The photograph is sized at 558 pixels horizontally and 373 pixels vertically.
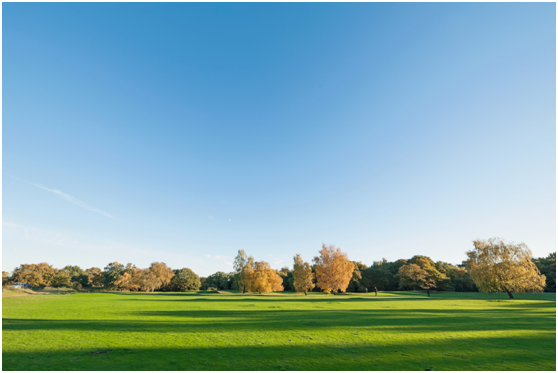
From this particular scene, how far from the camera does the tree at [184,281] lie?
108 m

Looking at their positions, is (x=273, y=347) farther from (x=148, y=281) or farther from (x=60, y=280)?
(x=60, y=280)

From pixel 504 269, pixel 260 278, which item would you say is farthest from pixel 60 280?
pixel 504 269

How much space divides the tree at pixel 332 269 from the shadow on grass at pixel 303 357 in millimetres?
49613

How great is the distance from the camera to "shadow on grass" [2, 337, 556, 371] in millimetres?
8398

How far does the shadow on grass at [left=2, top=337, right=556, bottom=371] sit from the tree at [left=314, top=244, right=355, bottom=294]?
4961 cm

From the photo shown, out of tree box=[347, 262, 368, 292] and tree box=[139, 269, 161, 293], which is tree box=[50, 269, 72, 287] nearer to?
tree box=[139, 269, 161, 293]

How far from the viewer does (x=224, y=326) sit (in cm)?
1552

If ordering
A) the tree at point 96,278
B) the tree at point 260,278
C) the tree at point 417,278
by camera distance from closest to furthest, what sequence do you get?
1. the tree at point 260,278
2. the tree at point 417,278
3. the tree at point 96,278

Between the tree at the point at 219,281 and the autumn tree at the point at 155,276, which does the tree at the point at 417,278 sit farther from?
the autumn tree at the point at 155,276

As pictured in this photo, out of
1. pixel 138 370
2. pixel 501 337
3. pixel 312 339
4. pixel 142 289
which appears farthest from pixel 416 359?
pixel 142 289

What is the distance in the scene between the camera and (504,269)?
4884 centimetres

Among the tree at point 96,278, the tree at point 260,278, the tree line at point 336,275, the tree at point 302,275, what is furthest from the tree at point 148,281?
the tree at point 302,275

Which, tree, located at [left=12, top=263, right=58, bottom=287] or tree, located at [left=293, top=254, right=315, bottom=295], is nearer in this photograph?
tree, located at [left=293, top=254, right=315, bottom=295]

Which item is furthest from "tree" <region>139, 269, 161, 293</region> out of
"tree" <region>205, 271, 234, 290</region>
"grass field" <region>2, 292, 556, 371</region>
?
"grass field" <region>2, 292, 556, 371</region>
